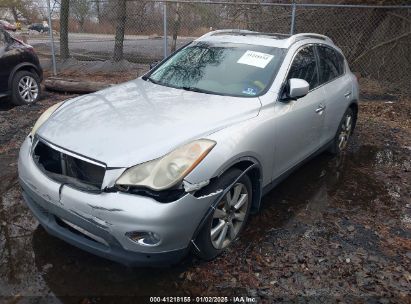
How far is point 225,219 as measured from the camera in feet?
9.87

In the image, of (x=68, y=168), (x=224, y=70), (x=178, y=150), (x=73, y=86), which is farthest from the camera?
(x=73, y=86)

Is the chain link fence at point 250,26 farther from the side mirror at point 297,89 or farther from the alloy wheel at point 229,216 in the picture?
the alloy wheel at point 229,216

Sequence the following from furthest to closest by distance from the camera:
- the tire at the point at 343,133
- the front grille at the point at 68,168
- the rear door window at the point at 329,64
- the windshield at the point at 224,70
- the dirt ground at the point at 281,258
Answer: the tire at the point at 343,133
the rear door window at the point at 329,64
the windshield at the point at 224,70
the dirt ground at the point at 281,258
the front grille at the point at 68,168

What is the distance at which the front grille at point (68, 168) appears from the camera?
8.52 feet

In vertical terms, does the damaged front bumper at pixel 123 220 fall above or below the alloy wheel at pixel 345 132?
above

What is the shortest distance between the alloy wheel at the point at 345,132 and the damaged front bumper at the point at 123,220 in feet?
10.6

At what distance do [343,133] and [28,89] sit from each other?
19.0ft

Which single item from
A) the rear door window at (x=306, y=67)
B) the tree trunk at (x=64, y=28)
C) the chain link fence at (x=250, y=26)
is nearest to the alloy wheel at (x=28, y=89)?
the chain link fence at (x=250, y=26)

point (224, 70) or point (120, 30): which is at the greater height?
point (224, 70)

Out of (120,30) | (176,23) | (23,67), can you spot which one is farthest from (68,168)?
(120,30)

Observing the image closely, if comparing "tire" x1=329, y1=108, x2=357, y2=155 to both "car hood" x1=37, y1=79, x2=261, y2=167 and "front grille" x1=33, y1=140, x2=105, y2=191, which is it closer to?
"car hood" x1=37, y1=79, x2=261, y2=167

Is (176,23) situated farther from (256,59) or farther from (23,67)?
(256,59)

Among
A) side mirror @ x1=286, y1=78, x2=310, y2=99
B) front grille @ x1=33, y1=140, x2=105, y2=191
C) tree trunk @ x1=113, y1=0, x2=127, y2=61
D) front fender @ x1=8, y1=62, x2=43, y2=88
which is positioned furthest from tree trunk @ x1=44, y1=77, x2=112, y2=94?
side mirror @ x1=286, y1=78, x2=310, y2=99

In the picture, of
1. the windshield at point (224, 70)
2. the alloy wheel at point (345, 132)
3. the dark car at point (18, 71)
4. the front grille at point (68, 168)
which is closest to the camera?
the front grille at point (68, 168)
